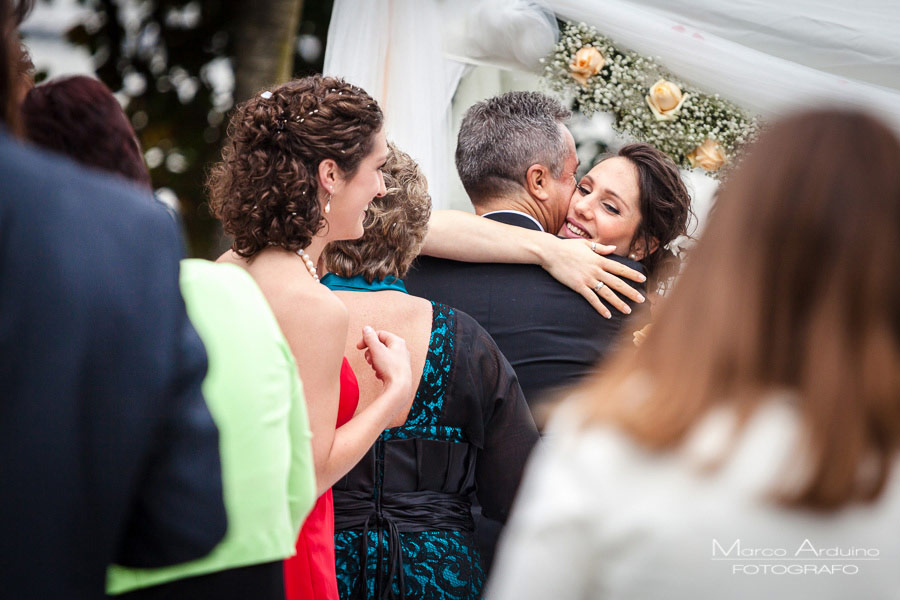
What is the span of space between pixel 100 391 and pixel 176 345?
99mm

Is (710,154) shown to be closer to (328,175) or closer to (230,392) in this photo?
(328,175)

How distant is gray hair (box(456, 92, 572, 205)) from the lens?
8.89 ft

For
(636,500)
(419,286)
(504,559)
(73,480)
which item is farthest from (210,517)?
(419,286)

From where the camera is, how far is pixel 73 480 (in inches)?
39.3

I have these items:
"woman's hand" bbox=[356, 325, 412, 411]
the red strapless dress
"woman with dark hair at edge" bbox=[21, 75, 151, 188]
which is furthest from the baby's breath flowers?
"woman with dark hair at edge" bbox=[21, 75, 151, 188]

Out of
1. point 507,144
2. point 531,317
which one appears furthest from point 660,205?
point 531,317

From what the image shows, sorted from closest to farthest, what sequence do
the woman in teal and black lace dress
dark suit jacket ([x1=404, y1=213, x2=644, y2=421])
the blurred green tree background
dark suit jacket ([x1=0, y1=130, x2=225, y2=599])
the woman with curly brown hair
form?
dark suit jacket ([x1=0, y1=130, x2=225, y2=599])
the woman with curly brown hair
the woman in teal and black lace dress
dark suit jacket ([x1=404, y1=213, x2=644, y2=421])
the blurred green tree background

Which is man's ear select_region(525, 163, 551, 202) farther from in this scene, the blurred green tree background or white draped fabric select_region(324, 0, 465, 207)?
the blurred green tree background

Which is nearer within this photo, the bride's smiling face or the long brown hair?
the long brown hair

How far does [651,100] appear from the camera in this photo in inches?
126

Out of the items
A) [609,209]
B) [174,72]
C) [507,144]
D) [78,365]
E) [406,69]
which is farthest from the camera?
[174,72]

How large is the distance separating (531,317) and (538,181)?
444 mm

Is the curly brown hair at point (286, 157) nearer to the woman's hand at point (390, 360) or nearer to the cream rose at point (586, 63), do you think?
the woman's hand at point (390, 360)

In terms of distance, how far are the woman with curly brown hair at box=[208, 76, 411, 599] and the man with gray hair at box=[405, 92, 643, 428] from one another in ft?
1.84
